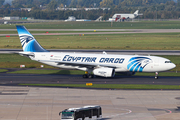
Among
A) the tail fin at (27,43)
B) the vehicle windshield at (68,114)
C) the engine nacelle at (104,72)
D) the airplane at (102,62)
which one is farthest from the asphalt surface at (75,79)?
the vehicle windshield at (68,114)

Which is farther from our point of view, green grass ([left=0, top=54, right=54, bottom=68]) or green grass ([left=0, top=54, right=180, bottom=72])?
green grass ([left=0, top=54, right=54, bottom=68])

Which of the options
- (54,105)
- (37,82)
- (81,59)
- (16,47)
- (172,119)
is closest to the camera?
(172,119)

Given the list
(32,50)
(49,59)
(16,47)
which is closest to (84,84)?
(49,59)

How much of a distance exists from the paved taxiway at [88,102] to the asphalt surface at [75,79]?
5789 mm

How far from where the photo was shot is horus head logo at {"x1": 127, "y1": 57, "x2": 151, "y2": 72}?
170 ft

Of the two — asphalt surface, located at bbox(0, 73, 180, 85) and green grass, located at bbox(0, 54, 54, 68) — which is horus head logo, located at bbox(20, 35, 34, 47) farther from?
green grass, located at bbox(0, 54, 54, 68)

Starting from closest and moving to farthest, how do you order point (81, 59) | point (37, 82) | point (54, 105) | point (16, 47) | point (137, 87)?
point (54, 105)
point (137, 87)
point (37, 82)
point (81, 59)
point (16, 47)

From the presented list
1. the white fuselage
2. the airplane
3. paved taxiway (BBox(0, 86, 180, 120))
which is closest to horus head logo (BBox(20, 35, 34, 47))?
the airplane

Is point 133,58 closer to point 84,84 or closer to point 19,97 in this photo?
point 84,84

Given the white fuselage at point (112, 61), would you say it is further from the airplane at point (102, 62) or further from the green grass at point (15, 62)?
the green grass at point (15, 62)

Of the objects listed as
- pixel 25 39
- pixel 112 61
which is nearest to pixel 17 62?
pixel 25 39

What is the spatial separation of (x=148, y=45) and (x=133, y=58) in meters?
50.3

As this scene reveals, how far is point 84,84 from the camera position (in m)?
48.4

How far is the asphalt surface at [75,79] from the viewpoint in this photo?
50250 mm
